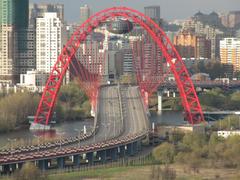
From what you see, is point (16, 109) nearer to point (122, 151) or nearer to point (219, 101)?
point (122, 151)

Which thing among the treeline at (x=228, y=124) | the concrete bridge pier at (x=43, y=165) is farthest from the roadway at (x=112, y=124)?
the treeline at (x=228, y=124)

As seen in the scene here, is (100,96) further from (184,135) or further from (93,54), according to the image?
(184,135)

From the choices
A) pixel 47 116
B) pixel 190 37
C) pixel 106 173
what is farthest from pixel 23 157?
pixel 190 37

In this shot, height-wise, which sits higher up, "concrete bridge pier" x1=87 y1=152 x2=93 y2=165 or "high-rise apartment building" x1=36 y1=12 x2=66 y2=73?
"high-rise apartment building" x1=36 y1=12 x2=66 y2=73

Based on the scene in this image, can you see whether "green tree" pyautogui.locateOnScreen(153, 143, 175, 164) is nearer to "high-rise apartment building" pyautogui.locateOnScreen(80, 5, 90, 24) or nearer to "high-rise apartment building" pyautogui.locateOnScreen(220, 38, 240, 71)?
"high-rise apartment building" pyautogui.locateOnScreen(220, 38, 240, 71)

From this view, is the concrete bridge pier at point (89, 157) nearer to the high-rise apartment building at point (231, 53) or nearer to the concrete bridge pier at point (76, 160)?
the concrete bridge pier at point (76, 160)

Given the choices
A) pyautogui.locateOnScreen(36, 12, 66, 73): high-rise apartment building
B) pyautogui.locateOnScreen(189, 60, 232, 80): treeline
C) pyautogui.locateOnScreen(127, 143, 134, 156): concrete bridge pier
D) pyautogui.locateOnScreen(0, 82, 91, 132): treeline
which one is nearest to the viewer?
pyautogui.locateOnScreen(127, 143, 134, 156): concrete bridge pier

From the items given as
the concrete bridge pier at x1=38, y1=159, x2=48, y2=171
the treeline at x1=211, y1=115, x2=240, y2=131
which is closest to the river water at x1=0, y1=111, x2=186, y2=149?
the treeline at x1=211, y1=115, x2=240, y2=131
